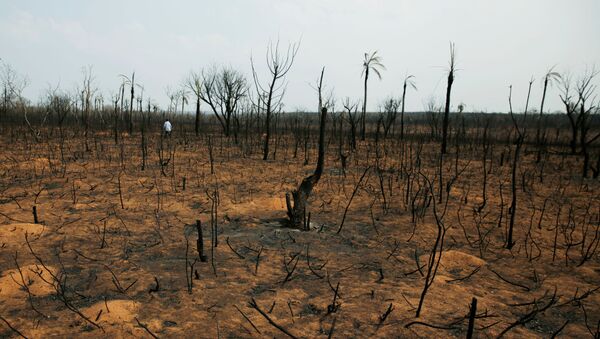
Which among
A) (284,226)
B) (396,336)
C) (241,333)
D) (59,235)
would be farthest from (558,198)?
(59,235)

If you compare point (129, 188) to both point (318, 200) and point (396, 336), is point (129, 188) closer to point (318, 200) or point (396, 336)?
point (318, 200)

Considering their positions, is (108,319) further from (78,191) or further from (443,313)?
(78,191)

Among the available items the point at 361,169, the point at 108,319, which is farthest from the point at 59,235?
the point at 361,169

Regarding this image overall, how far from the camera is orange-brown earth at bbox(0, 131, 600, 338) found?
3.17 metres

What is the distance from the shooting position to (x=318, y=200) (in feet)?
25.3

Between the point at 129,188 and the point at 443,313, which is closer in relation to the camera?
the point at 443,313

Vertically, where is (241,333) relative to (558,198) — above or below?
below

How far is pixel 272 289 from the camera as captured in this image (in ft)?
12.5

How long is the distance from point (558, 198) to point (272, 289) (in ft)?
→ 25.4

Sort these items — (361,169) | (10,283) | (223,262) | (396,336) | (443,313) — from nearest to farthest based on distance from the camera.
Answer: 1. (396,336)
2. (443,313)
3. (10,283)
4. (223,262)
5. (361,169)

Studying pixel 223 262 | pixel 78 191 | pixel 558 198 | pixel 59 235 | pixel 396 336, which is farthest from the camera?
pixel 558 198

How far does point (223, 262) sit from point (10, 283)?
7.15 feet

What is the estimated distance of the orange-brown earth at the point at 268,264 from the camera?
3.17m

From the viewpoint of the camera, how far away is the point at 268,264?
446 centimetres
